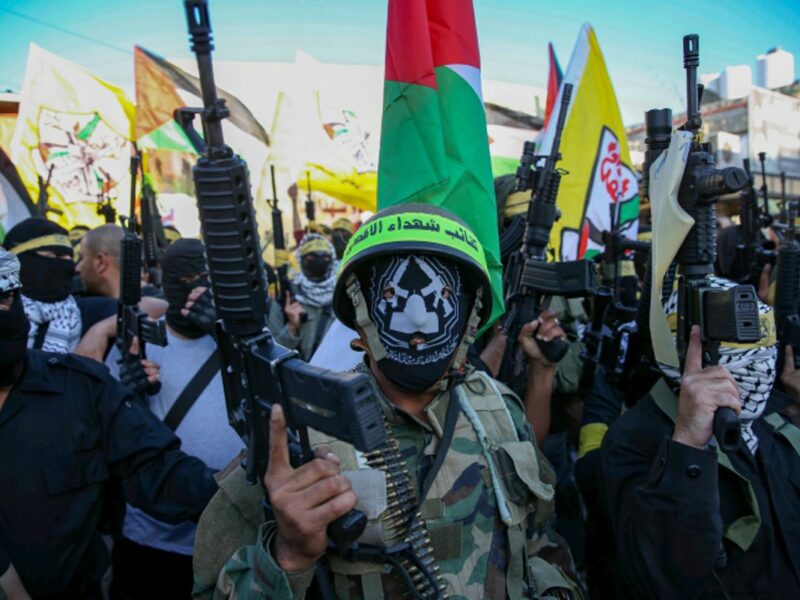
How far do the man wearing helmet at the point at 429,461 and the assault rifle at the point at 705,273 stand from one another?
0.68 metres

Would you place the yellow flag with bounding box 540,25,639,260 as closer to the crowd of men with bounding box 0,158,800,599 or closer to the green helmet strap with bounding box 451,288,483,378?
the crowd of men with bounding box 0,158,800,599

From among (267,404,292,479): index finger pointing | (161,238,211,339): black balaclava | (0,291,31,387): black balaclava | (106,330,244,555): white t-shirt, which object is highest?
(161,238,211,339): black balaclava

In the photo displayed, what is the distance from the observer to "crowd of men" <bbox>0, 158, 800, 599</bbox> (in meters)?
1.78

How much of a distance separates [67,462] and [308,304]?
412 cm

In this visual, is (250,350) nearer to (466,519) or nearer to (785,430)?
(466,519)

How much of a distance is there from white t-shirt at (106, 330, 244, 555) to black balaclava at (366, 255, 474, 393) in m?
1.51

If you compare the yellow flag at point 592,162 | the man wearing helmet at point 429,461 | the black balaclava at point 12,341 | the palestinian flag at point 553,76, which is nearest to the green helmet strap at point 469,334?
the man wearing helmet at point 429,461

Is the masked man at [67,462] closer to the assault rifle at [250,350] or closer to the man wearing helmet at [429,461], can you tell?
the man wearing helmet at [429,461]

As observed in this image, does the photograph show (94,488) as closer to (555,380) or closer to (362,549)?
(362,549)

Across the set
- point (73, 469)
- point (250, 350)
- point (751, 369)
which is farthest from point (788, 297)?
point (73, 469)

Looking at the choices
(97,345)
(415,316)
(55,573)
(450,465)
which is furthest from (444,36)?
(55,573)

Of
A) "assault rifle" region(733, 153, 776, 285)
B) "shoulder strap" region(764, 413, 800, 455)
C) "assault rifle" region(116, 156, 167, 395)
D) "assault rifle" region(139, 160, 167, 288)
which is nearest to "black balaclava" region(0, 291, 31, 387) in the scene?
"assault rifle" region(116, 156, 167, 395)

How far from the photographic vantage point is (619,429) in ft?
8.18

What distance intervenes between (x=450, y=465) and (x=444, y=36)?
9.35 feet
